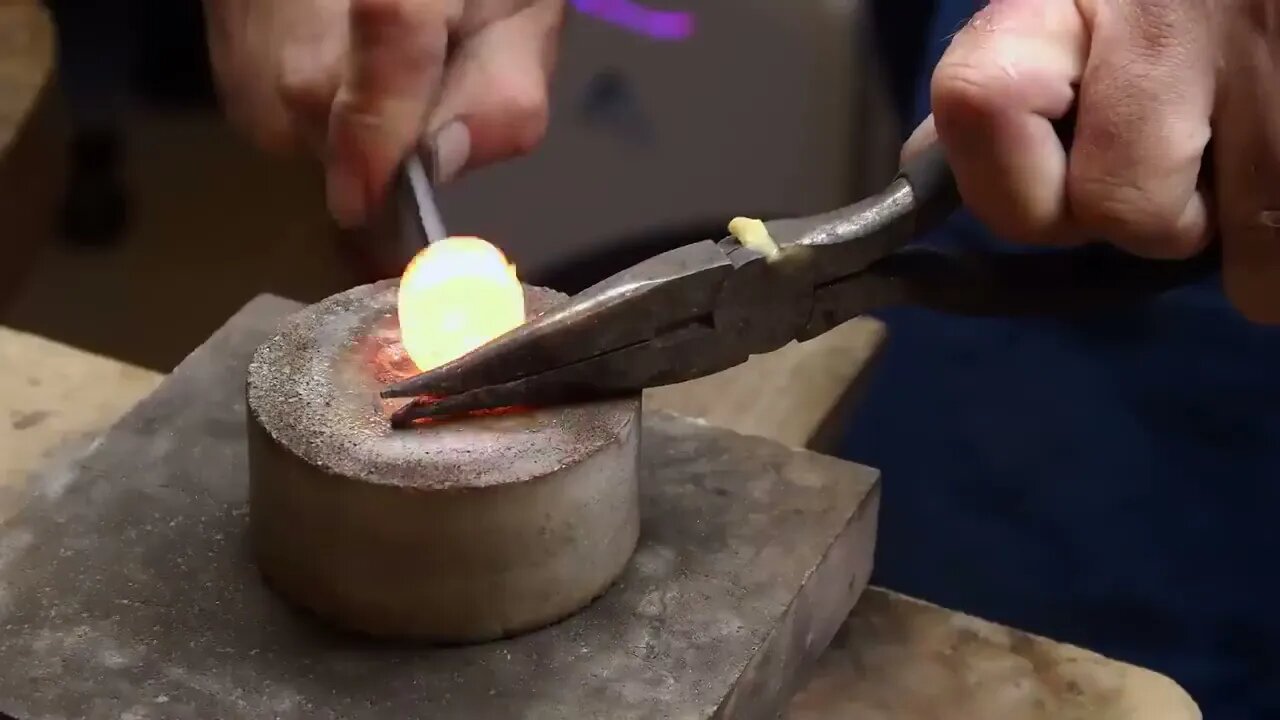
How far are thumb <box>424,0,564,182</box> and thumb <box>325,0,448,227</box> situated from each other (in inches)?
1.8

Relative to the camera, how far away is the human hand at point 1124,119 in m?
0.92

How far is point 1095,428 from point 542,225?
84cm

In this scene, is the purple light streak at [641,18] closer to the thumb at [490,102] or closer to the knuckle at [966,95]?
the thumb at [490,102]

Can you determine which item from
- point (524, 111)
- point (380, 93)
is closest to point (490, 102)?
point (524, 111)

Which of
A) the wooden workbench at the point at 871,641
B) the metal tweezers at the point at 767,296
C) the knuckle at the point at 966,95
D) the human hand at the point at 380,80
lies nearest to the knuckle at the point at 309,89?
the human hand at the point at 380,80

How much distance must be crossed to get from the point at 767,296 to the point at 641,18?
1.09m

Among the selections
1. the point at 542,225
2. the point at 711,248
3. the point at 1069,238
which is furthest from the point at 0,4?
the point at 1069,238

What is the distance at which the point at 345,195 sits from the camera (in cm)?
122

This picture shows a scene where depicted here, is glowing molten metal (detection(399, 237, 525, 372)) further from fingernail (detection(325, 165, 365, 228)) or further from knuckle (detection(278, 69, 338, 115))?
knuckle (detection(278, 69, 338, 115))

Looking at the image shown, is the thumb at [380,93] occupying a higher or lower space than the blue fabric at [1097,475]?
higher

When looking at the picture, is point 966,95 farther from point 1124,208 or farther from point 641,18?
point 641,18

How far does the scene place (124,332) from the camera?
2482 mm

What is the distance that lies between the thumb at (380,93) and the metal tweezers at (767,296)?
322mm

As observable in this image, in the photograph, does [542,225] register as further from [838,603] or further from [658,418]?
[838,603]
